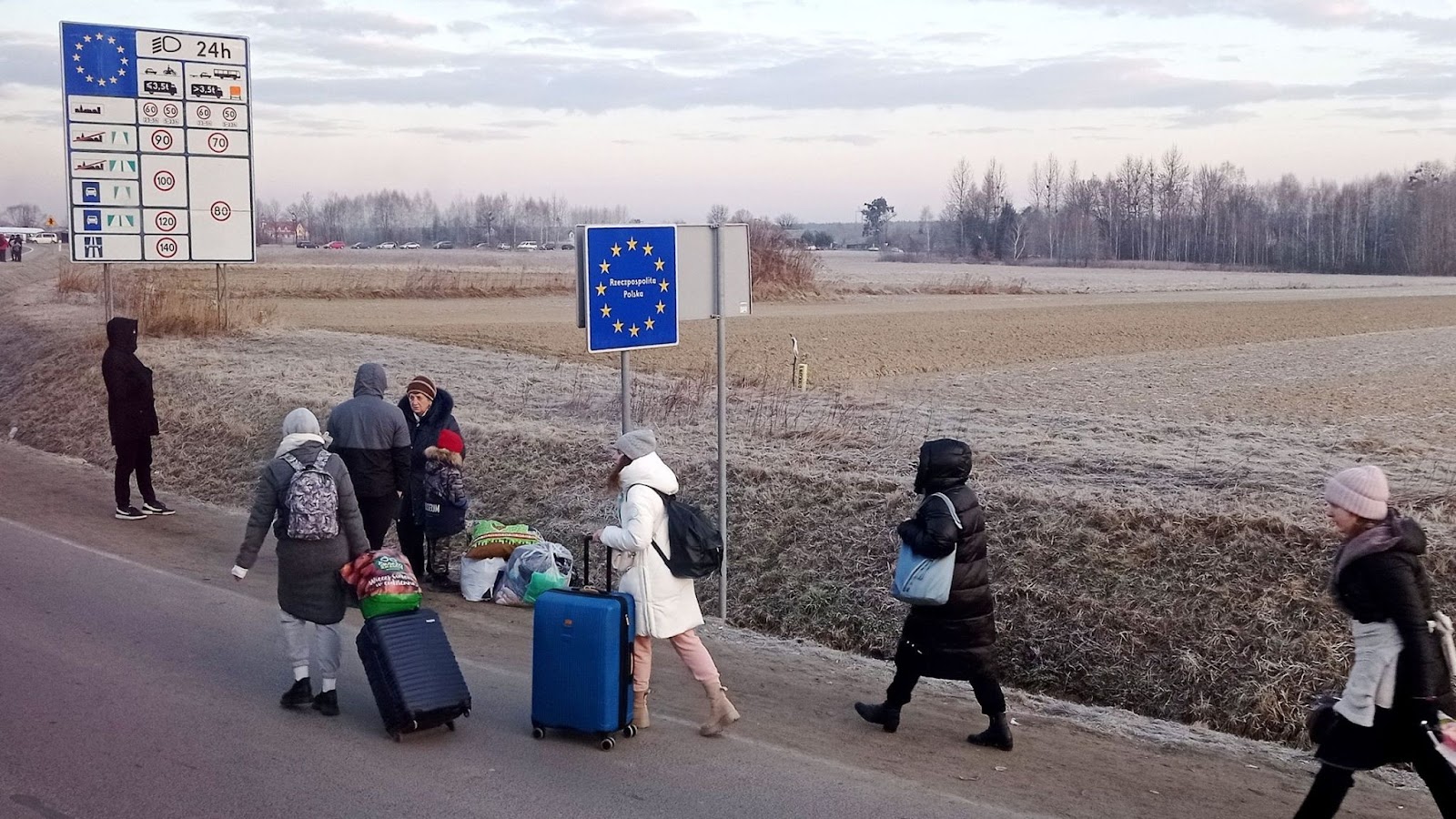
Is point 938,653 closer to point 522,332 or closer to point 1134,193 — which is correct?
point 522,332

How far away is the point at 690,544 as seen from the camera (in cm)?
674

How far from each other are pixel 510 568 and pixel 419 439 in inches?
49.3

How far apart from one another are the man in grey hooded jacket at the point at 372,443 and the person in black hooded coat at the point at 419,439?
1.73 ft

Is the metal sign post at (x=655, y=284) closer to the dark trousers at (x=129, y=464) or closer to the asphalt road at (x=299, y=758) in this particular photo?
the asphalt road at (x=299, y=758)

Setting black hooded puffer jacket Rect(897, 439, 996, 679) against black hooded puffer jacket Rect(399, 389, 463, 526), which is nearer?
black hooded puffer jacket Rect(897, 439, 996, 679)

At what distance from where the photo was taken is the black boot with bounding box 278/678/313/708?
7.18 m

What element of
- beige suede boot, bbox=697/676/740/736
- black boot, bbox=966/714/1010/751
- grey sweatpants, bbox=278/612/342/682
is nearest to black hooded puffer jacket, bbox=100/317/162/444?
grey sweatpants, bbox=278/612/342/682

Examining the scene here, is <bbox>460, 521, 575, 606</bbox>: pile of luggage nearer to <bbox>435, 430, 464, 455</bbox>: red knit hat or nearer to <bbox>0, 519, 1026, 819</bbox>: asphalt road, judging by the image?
<bbox>435, 430, 464, 455</bbox>: red knit hat

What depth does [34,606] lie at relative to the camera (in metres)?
9.19

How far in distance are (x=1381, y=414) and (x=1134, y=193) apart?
158 metres

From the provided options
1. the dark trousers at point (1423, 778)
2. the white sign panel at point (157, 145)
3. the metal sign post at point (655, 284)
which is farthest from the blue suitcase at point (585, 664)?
the white sign panel at point (157, 145)

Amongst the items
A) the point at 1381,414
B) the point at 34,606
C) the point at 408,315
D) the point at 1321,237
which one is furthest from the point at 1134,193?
the point at 34,606

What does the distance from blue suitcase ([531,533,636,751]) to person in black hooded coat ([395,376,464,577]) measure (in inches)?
145

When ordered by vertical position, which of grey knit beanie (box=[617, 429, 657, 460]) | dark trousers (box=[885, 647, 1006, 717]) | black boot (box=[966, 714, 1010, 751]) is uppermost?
grey knit beanie (box=[617, 429, 657, 460])
